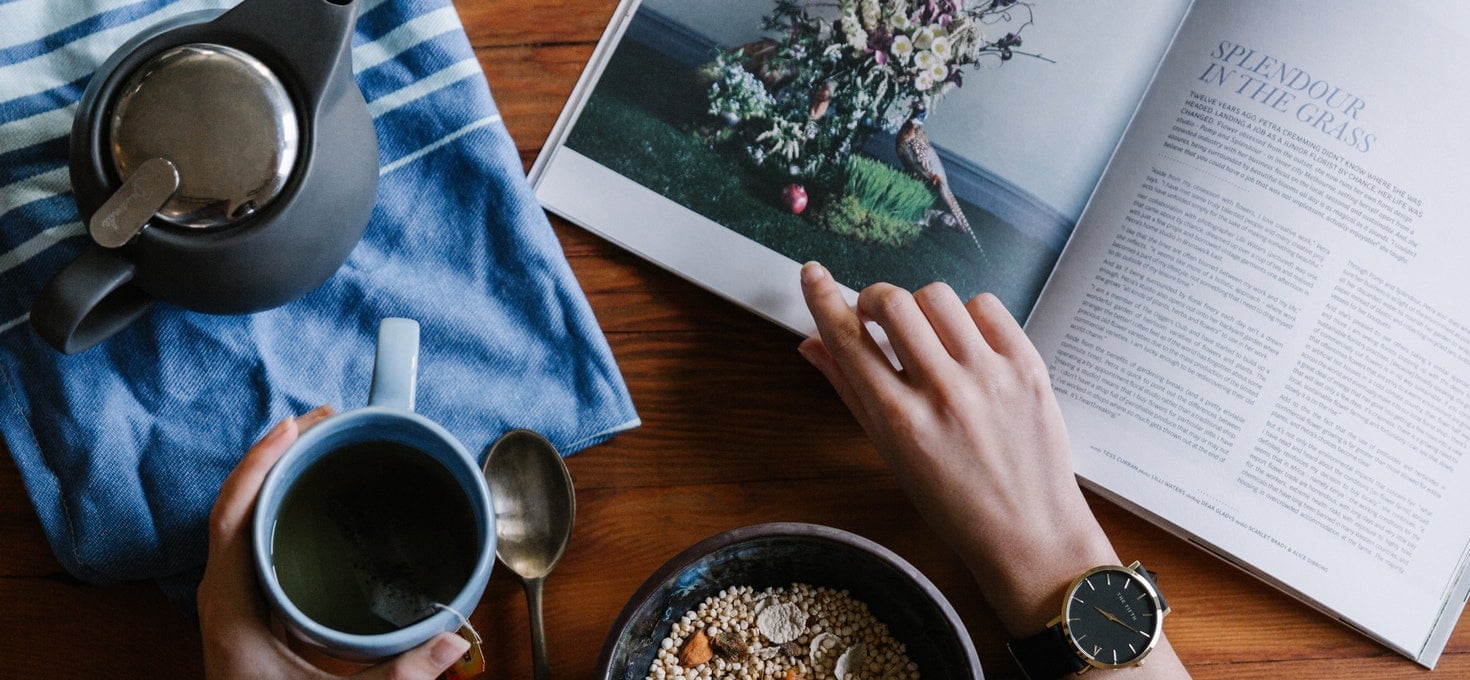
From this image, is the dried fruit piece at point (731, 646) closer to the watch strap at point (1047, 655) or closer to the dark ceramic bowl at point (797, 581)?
the dark ceramic bowl at point (797, 581)

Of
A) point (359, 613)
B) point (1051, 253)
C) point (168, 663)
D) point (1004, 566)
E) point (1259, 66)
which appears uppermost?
point (1259, 66)

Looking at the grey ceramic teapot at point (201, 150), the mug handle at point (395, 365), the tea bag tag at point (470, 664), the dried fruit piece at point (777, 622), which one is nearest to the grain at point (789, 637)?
the dried fruit piece at point (777, 622)

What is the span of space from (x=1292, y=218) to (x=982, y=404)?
0.81 feet

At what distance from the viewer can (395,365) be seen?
1.87 ft

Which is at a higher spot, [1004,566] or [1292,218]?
[1292,218]

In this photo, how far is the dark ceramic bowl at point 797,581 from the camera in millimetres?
546

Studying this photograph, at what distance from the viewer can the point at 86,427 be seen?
604mm

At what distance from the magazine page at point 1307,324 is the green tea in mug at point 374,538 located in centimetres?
40


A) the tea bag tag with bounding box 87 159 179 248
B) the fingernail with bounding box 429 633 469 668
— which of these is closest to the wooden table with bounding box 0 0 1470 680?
the fingernail with bounding box 429 633 469 668

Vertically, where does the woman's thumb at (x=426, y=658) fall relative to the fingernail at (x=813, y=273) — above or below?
below

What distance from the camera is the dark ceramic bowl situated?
21.5 inches

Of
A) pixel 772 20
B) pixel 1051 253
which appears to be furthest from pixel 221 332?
pixel 1051 253

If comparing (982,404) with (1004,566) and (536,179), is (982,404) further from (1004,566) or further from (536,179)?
(536,179)

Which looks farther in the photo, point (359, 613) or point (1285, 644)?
point (1285, 644)
